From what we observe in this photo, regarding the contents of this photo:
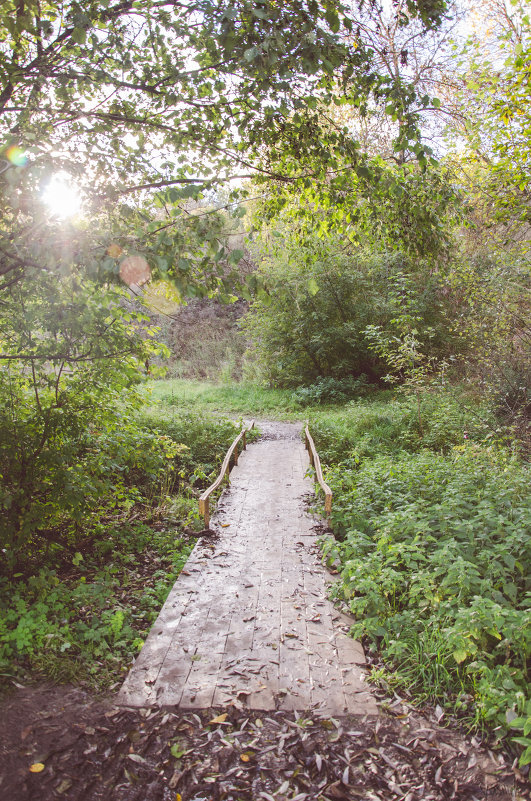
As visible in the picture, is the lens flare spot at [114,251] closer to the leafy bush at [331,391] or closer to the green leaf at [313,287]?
the green leaf at [313,287]

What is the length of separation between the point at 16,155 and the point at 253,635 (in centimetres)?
372

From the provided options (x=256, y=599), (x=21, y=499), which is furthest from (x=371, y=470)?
(x=21, y=499)

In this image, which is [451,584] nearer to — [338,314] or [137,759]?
[137,759]

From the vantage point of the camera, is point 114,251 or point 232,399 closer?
point 114,251

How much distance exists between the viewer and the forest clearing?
278cm

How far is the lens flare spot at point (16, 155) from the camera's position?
2.68 metres

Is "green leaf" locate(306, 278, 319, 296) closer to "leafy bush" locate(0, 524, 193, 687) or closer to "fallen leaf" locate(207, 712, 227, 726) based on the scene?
"fallen leaf" locate(207, 712, 227, 726)

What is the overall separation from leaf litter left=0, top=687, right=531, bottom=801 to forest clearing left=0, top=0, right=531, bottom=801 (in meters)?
0.01

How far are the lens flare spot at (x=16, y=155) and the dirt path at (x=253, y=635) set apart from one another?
11.0ft

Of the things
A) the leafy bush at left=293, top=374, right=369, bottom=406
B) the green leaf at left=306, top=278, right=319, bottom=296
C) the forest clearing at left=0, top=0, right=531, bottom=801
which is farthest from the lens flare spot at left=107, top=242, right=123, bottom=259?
the leafy bush at left=293, top=374, right=369, bottom=406

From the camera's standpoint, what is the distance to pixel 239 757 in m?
2.83

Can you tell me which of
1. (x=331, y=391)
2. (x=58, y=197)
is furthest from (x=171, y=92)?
(x=331, y=391)

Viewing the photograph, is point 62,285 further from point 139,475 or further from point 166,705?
point 139,475

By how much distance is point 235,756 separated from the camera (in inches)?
112
